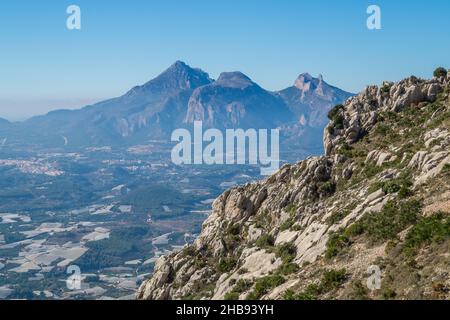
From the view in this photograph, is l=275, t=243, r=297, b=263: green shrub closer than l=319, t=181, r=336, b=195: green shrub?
Yes

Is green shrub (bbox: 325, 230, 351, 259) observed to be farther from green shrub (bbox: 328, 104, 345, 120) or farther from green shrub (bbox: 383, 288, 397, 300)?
green shrub (bbox: 328, 104, 345, 120)

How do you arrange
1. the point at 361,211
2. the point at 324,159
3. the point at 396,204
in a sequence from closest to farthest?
the point at 396,204 < the point at 361,211 < the point at 324,159

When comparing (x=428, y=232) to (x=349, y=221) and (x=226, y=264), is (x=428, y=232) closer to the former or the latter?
(x=349, y=221)

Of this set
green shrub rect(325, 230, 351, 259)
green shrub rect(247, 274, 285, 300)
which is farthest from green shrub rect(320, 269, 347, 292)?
green shrub rect(247, 274, 285, 300)

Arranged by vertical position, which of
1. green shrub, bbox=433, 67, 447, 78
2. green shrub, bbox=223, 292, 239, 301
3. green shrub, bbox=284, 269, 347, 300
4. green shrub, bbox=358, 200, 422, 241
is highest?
green shrub, bbox=433, 67, 447, 78

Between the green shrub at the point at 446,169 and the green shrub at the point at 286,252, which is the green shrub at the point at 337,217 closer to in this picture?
the green shrub at the point at 286,252

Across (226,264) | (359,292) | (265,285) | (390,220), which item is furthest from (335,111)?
(359,292)
